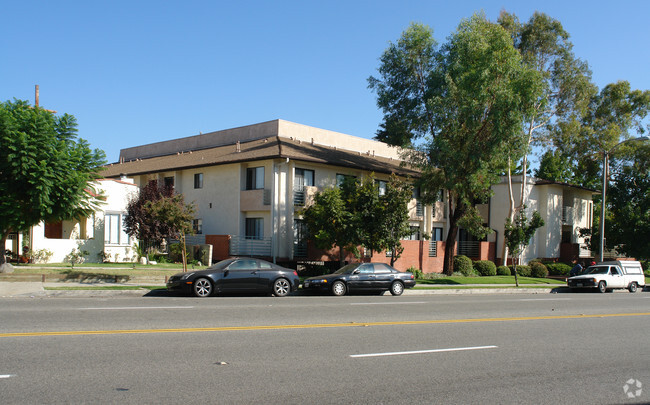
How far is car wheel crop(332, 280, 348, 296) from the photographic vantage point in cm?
2119

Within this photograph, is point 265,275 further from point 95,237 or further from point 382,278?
point 95,237

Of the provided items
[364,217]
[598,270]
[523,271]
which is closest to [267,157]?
[364,217]

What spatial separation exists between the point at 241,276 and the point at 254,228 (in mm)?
12054

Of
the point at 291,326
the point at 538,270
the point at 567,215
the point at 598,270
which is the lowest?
the point at 538,270

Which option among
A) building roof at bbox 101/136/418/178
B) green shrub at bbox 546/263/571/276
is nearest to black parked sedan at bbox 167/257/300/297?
building roof at bbox 101/136/418/178

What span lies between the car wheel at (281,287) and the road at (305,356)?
15.8ft

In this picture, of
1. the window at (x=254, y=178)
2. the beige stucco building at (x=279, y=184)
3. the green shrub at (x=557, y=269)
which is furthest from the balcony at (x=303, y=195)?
the green shrub at (x=557, y=269)

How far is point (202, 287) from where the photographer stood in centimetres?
1825

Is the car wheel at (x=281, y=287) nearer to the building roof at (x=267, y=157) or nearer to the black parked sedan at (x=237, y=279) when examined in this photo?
the black parked sedan at (x=237, y=279)

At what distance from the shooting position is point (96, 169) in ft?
69.6

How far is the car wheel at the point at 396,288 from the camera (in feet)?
73.5

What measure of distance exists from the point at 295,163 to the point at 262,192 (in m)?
2.42

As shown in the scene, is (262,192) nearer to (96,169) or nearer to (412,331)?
(96,169)

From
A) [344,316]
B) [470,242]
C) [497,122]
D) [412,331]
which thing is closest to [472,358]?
[412,331]
